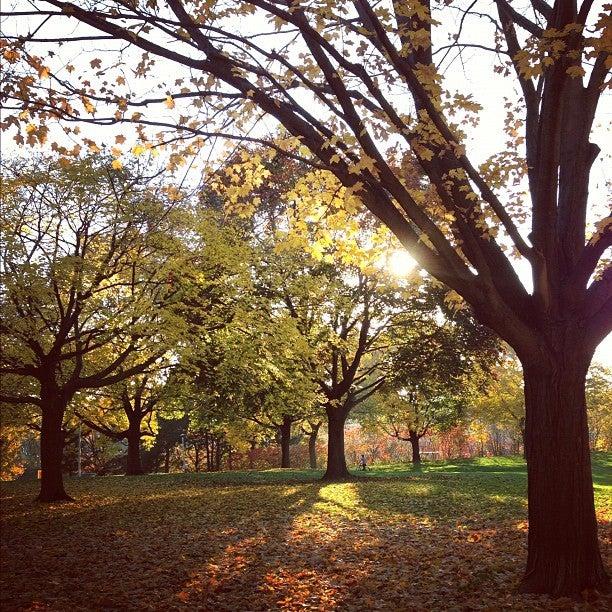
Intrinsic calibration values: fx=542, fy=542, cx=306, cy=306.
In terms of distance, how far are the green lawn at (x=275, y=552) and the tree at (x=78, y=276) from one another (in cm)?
391

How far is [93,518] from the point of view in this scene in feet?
41.8

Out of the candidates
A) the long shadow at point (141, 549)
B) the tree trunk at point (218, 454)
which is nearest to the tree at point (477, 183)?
the long shadow at point (141, 549)

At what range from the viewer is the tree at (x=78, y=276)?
50.2 ft

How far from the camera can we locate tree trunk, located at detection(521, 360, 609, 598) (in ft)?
19.0

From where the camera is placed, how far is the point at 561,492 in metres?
5.86

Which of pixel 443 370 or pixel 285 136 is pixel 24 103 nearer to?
pixel 285 136

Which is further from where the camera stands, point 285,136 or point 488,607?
point 285,136

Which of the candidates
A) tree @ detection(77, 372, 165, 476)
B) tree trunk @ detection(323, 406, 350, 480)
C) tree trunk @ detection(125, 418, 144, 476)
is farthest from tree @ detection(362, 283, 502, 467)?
tree trunk @ detection(125, 418, 144, 476)

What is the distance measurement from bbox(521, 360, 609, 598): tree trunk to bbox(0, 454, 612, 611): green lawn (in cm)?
38

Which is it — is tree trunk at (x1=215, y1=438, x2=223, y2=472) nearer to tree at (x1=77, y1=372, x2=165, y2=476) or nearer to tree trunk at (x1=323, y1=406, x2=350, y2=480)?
tree at (x1=77, y1=372, x2=165, y2=476)

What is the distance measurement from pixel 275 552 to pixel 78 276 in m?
9.75

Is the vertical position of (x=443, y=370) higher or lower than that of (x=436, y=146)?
lower

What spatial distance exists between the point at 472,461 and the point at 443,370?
76.2 ft

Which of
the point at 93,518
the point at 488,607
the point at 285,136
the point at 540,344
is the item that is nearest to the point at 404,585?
the point at 488,607
